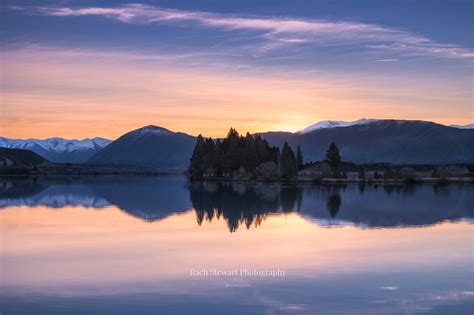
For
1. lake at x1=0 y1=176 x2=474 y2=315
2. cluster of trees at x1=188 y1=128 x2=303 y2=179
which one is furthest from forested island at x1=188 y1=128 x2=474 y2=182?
lake at x1=0 y1=176 x2=474 y2=315

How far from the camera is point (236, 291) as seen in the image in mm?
16375

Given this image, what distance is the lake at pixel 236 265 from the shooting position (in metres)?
15.1

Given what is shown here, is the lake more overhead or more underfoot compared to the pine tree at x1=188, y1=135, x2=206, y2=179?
more underfoot

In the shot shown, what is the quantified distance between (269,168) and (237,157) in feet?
29.8

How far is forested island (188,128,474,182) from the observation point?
104562mm

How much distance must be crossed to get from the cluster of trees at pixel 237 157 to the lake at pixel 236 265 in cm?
6785

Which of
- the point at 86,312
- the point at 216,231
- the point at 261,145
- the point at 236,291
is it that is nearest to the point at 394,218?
the point at 216,231

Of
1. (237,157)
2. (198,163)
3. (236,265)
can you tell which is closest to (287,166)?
(237,157)

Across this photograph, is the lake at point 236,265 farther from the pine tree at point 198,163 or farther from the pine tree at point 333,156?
the pine tree at point 198,163

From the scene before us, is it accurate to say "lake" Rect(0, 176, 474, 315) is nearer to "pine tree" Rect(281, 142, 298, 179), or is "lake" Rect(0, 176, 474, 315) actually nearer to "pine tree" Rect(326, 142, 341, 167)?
"pine tree" Rect(281, 142, 298, 179)

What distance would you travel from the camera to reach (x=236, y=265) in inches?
800

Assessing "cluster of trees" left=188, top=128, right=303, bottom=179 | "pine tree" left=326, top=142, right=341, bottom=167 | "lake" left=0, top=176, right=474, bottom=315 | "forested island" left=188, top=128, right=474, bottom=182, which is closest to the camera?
"lake" left=0, top=176, right=474, bottom=315

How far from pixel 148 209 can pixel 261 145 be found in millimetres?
72723

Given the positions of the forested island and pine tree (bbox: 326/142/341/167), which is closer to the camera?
the forested island
